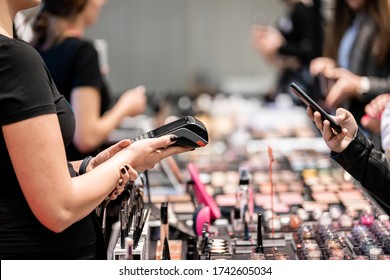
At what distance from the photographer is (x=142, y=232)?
6.07 feet

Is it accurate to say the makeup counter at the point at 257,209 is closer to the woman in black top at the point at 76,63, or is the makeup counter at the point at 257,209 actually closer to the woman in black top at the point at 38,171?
the woman in black top at the point at 38,171

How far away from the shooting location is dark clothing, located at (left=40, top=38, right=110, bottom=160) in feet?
9.77

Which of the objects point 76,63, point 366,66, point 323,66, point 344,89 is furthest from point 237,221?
point 323,66

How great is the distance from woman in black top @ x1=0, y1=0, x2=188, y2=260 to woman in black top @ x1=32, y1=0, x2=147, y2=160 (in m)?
1.31

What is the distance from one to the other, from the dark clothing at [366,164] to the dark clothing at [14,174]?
605 mm

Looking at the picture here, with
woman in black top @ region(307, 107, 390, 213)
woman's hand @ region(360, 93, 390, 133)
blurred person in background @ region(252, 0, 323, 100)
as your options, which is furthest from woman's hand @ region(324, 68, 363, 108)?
blurred person in background @ region(252, 0, 323, 100)

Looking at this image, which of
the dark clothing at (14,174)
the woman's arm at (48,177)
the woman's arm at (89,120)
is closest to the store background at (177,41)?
the woman's arm at (89,120)

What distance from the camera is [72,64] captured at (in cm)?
298

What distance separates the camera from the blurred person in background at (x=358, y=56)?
326cm

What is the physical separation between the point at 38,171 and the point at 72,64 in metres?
1.56

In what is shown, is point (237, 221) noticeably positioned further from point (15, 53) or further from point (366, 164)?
point (15, 53)

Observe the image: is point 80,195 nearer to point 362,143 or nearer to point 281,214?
point 362,143

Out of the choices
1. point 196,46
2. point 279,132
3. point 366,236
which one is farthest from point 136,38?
point 366,236
